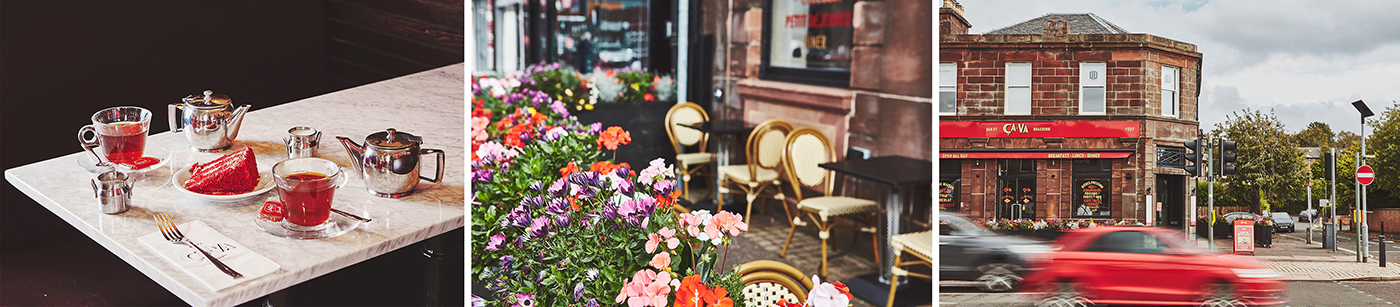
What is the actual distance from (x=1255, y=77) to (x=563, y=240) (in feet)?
3.95

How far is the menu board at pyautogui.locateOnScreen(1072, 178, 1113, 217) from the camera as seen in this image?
1.24 metres

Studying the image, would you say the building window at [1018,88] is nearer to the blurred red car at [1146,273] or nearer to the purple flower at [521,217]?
the blurred red car at [1146,273]

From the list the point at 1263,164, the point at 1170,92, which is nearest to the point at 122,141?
the point at 1170,92

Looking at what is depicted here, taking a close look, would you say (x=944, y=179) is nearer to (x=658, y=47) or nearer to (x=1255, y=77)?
(x=1255, y=77)

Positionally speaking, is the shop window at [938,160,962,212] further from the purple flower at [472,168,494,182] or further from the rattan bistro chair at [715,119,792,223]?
the rattan bistro chair at [715,119,792,223]

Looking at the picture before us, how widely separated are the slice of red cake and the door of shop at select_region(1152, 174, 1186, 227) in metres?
1.58

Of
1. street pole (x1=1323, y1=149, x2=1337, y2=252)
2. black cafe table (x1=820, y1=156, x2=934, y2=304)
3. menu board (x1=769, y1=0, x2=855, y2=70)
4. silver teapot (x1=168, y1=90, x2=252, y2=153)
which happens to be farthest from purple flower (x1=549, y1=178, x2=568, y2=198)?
menu board (x1=769, y1=0, x2=855, y2=70)

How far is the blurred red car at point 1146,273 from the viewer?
Answer: 120 centimetres

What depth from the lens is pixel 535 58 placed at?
5.91 m

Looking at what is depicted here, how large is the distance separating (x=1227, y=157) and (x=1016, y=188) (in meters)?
0.34

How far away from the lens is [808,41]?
13.0 feet

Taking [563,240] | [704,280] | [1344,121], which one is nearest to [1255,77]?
[1344,121]

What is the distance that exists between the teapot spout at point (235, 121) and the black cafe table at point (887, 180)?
6.59 feet

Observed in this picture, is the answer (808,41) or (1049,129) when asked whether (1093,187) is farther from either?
(808,41)
